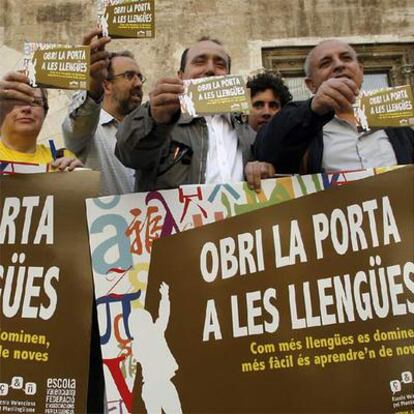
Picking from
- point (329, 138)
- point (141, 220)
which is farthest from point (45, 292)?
point (329, 138)

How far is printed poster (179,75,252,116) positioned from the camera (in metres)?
2.17

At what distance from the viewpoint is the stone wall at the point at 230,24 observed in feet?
23.4

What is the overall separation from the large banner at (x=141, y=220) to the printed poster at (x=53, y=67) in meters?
0.40

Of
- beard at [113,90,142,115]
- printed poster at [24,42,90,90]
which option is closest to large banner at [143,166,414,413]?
printed poster at [24,42,90,90]

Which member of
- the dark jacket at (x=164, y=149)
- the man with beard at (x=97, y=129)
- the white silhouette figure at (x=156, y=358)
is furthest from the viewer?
the man with beard at (x=97, y=129)

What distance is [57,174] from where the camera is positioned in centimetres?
232

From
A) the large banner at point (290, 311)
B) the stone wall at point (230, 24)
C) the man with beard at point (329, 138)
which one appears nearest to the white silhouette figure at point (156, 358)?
the large banner at point (290, 311)

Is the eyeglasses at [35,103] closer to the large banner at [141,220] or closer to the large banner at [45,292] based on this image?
the large banner at [45,292]

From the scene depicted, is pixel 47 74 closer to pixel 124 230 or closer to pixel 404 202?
pixel 124 230

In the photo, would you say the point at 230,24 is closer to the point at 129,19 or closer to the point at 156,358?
the point at 129,19

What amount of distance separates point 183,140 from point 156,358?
2.72 feet

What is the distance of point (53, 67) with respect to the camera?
7.39ft

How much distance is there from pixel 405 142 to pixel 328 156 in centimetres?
30

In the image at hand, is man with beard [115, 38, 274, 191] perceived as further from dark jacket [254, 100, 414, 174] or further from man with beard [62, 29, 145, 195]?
man with beard [62, 29, 145, 195]
